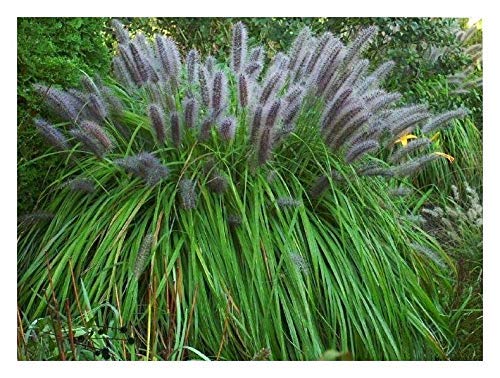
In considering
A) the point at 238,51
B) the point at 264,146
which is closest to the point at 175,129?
the point at 264,146

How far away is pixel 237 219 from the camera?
2.59 meters

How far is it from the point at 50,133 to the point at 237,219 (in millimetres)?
709

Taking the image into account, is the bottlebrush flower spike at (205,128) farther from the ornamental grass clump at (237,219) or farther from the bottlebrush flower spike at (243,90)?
the bottlebrush flower spike at (243,90)

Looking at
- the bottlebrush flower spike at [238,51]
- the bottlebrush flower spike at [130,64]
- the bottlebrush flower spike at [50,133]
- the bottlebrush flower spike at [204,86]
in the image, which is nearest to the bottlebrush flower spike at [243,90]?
the bottlebrush flower spike at [204,86]

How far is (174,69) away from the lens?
2.80 m

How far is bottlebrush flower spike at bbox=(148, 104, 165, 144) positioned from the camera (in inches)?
101

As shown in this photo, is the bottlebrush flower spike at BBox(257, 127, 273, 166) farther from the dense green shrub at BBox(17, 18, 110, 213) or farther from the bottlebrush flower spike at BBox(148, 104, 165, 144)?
the dense green shrub at BBox(17, 18, 110, 213)

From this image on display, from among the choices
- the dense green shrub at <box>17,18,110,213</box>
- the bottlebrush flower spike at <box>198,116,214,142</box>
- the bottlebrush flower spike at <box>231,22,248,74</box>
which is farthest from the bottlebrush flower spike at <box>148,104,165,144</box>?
the dense green shrub at <box>17,18,110,213</box>

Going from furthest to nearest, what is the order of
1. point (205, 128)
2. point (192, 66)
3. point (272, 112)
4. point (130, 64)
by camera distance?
point (192, 66) < point (130, 64) < point (205, 128) < point (272, 112)

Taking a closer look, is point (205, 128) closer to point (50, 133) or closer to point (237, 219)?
point (237, 219)

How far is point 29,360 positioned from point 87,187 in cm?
67

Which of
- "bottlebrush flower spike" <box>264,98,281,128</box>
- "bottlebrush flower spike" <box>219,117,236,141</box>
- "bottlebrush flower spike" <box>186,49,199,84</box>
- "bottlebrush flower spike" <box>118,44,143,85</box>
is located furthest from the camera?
"bottlebrush flower spike" <box>186,49,199,84</box>

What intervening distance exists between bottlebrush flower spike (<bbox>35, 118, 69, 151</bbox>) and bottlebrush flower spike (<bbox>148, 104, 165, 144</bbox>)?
13.3 inches

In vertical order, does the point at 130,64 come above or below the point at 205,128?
above
